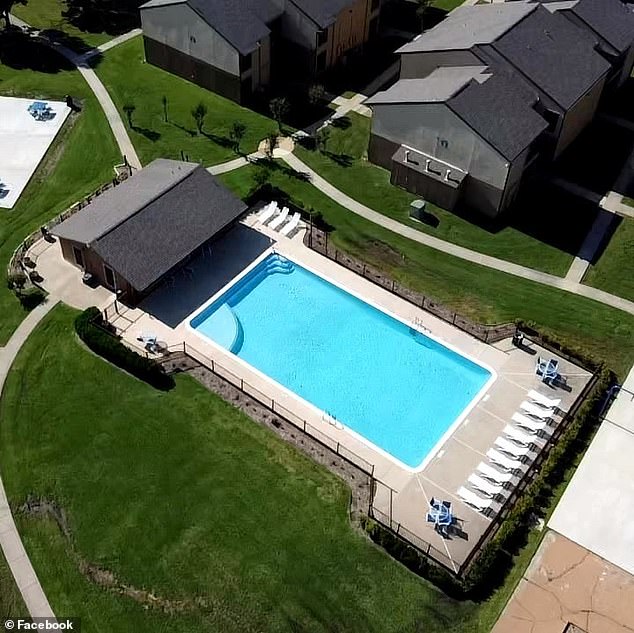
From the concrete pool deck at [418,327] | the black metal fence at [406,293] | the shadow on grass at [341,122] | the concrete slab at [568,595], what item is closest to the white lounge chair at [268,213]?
the concrete pool deck at [418,327]

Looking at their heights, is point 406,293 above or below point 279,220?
above

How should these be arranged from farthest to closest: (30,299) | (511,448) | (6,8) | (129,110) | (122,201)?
(6,8)
(129,110)
(122,201)
(30,299)
(511,448)

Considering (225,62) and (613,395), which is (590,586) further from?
(225,62)

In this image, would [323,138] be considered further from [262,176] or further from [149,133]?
[149,133]

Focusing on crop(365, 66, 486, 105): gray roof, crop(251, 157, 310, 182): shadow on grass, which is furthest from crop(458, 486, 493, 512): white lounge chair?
crop(251, 157, 310, 182): shadow on grass

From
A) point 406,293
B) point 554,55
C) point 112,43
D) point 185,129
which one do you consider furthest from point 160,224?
point 554,55

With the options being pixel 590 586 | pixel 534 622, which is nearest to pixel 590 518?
pixel 590 586
